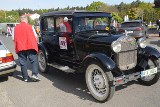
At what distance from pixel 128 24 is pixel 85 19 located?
11528 millimetres

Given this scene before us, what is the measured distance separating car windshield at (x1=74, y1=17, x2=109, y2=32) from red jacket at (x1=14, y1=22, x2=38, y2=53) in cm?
135

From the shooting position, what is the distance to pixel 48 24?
7.71m

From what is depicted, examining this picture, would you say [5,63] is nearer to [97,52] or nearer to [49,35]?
[49,35]

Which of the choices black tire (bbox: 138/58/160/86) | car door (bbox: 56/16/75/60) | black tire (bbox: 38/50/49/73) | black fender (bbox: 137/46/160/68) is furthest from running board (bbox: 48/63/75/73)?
black tire (bbox: 138/58/160/86)

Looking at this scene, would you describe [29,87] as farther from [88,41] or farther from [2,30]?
[2,30]

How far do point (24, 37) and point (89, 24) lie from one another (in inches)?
71.5

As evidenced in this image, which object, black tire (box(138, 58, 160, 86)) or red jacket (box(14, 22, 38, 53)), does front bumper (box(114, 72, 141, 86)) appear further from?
red jacket (box(14, 22, 38, 53))

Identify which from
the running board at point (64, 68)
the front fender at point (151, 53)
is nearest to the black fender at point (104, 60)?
the running board at point (64, 68)

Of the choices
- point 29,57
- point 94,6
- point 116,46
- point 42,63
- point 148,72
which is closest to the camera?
point 116,46

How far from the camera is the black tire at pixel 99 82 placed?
16.6ft

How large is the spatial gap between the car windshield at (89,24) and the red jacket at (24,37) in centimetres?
135

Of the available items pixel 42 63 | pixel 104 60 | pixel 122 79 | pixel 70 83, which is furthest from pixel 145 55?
pixel 42 63

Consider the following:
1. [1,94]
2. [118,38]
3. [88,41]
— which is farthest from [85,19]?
[1,94]

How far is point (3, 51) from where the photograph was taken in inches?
274
